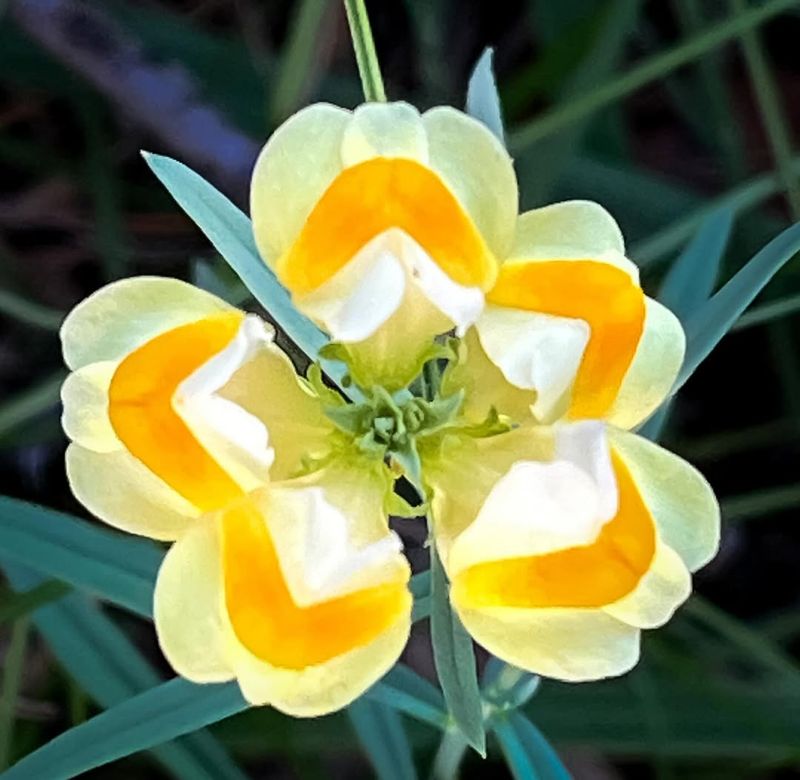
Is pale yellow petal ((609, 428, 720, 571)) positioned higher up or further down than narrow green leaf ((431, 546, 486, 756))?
higher up

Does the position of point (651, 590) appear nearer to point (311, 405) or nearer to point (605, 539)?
point (605, 539)

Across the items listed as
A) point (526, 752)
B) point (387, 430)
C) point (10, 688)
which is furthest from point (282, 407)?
point (10, 688)

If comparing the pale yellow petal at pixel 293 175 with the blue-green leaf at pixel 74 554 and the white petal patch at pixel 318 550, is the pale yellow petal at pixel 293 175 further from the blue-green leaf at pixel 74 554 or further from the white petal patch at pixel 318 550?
the blue-green leaf at pixel 74 554

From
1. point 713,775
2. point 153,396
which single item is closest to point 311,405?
point 153,396

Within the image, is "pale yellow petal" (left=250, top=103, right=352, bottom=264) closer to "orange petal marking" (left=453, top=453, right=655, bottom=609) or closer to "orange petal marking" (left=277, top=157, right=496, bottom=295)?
"orange petal marking" (left=277, top=157, right=496, bottom=295)

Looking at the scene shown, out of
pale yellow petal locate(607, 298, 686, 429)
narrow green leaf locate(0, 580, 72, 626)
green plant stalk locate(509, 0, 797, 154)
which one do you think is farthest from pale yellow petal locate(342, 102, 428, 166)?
green plant stalk locate(509, 0, 797, 154)

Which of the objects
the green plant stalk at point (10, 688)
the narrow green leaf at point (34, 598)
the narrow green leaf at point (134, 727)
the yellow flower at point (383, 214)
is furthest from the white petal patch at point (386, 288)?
the green plant stalk at point (10, 688)
